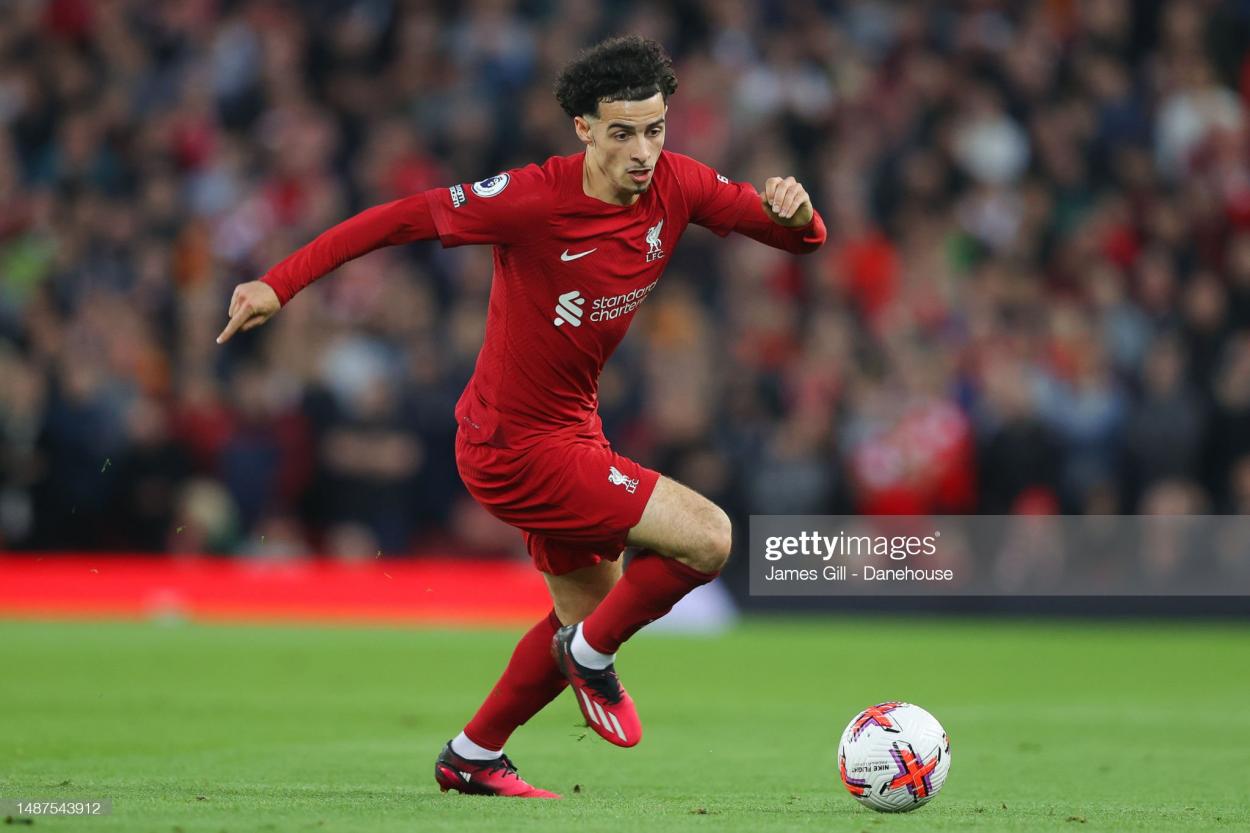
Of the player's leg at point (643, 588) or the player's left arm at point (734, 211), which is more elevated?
the player's left arm at point (734, 211)

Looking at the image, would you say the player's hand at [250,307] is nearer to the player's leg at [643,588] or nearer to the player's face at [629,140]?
the player's face at [629,140]

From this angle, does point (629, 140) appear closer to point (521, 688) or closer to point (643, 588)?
point (643, 588)

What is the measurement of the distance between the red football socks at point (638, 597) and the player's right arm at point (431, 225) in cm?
126


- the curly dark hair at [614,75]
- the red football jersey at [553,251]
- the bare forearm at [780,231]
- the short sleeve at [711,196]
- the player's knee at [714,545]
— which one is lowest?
the player's knee at [714,545]

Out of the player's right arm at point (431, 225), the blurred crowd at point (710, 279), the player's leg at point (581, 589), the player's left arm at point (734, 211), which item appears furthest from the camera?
the blurred crowd at point (710, 279)

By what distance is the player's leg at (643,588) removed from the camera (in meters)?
6.73

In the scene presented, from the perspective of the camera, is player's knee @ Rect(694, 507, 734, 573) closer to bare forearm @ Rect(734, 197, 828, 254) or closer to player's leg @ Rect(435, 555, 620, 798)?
player's leg @ Rect(435, 555, 620, 798)

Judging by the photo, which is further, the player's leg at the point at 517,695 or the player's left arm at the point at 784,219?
the player's leg at the point at 517,695

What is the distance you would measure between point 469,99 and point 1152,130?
21.3 feet

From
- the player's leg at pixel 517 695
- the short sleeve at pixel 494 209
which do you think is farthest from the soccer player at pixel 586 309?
the player's leg at pixel 517 695

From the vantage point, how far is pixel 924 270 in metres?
17.0

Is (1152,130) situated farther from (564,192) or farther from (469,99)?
(564,192)

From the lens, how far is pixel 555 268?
686cm

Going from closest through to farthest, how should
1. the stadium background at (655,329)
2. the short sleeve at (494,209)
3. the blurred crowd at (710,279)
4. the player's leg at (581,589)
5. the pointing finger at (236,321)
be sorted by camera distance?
the pointing finger at (236,321)
the short sleeve at (494,209)
the player's leg at (581,589)
the stadium background at (655,329)
the blurred crowd at (710,279)
